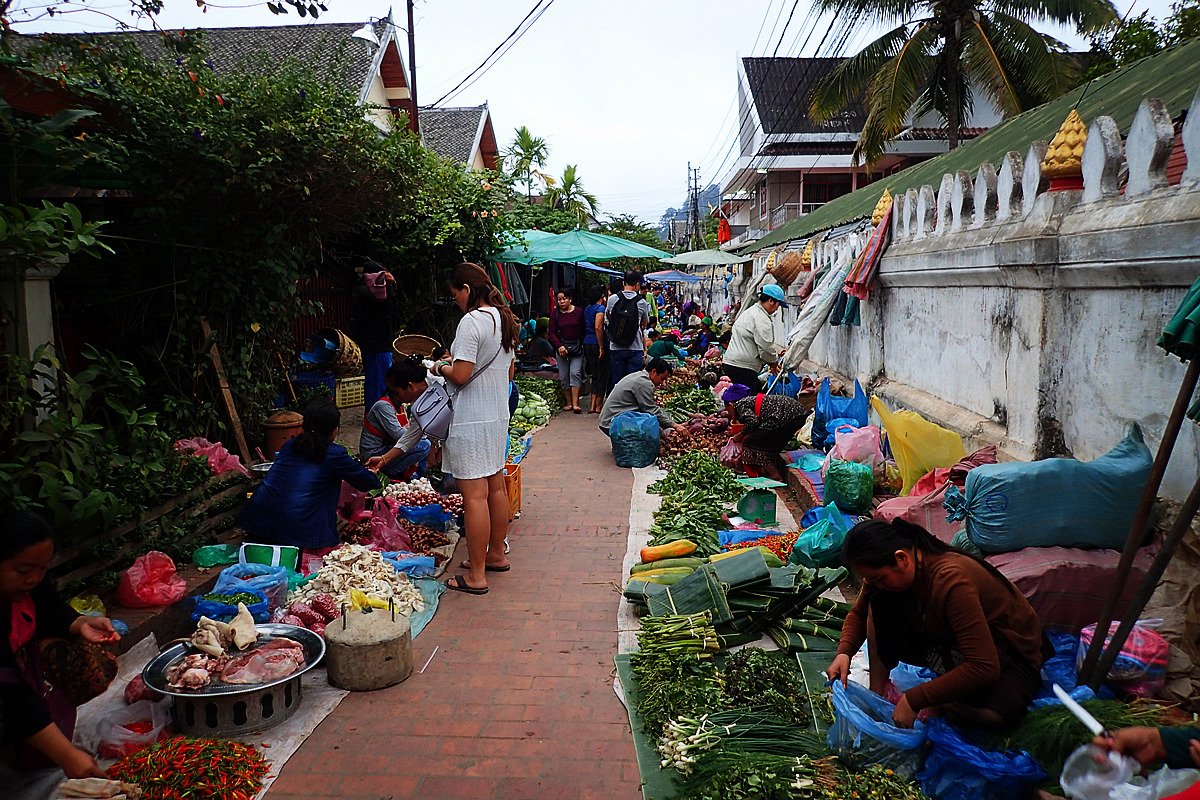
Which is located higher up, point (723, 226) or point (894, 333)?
point (723, 226)

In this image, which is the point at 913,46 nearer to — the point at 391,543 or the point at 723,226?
the point at 391,543

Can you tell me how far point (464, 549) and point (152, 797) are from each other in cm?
366

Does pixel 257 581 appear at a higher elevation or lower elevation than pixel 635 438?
lower

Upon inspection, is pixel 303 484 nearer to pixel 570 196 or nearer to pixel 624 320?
pixel 624 320

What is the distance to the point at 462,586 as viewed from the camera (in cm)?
570

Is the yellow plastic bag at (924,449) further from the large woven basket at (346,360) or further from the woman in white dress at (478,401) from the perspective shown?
the large woven basket at (346,360)

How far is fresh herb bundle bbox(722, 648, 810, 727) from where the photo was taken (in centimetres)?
378

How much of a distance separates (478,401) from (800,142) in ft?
99.6

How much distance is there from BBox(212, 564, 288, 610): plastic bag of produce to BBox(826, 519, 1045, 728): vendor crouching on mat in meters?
3.46

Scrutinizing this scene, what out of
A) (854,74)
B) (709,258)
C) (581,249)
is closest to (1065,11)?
(854,74)

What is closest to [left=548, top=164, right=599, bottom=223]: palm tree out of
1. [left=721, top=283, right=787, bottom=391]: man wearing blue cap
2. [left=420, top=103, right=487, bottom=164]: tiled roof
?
[left=420, top=103, right=487, bottom=164]: tiled roof

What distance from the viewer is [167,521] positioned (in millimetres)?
5195

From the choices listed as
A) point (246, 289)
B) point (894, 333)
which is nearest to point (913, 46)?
point (894, 333)

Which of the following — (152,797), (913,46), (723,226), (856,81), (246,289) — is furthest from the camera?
(723,226)
